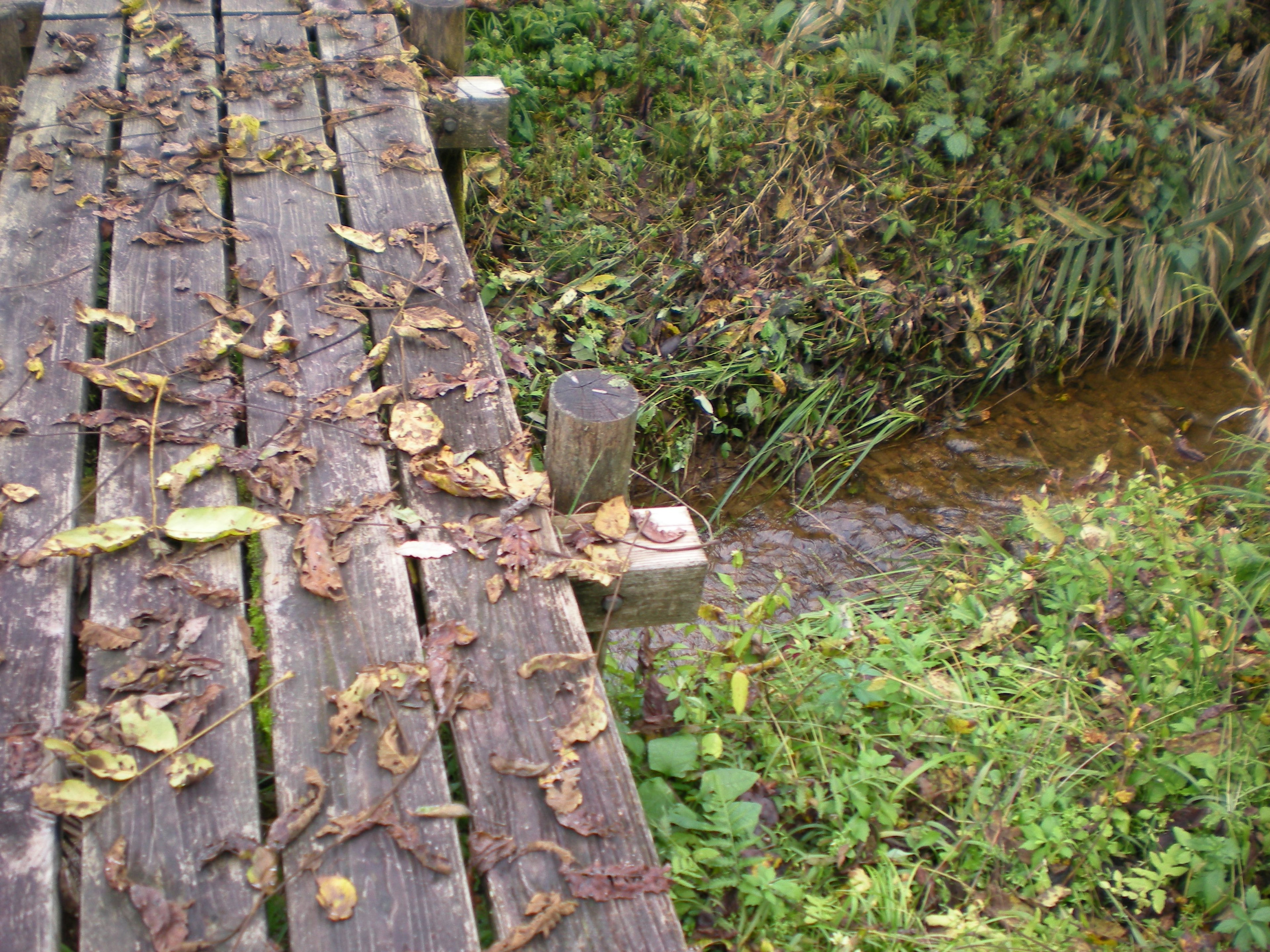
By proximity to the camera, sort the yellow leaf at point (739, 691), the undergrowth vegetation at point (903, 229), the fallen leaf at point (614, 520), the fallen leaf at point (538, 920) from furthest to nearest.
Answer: the undergrowth vegetation at point (903, 229) → the yellow leaf at point (739, 691) → the fallen leaf at point (614, 520) → the fallen leaf at point (538, 920)

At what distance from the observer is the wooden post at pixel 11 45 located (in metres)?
3.18

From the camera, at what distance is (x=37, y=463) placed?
6.44 ft

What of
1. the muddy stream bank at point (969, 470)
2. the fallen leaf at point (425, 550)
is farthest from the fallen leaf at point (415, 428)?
the muddy stream bank at point (969, 470)

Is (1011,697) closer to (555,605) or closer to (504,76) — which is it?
(555,605)

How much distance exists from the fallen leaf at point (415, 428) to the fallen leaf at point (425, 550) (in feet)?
0.88

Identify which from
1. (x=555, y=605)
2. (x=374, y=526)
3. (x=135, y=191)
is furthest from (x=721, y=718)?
(x=135, y=191)

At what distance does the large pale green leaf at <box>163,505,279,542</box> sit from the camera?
1.83 metres

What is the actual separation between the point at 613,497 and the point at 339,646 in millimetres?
703

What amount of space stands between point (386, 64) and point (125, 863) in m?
2.95

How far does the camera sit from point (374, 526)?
193 centimetres

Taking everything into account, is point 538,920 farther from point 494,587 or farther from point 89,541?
point 89,541

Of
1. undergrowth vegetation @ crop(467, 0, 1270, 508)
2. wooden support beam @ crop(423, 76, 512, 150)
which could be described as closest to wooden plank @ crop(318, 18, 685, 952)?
wooden support beam @ crop(423, 76, 512, 150)

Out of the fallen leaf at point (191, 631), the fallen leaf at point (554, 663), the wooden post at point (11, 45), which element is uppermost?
the wooden post at point (11, 45)

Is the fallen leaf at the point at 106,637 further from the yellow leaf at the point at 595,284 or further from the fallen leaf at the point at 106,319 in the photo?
the yellow leaf at the point at 595,284
